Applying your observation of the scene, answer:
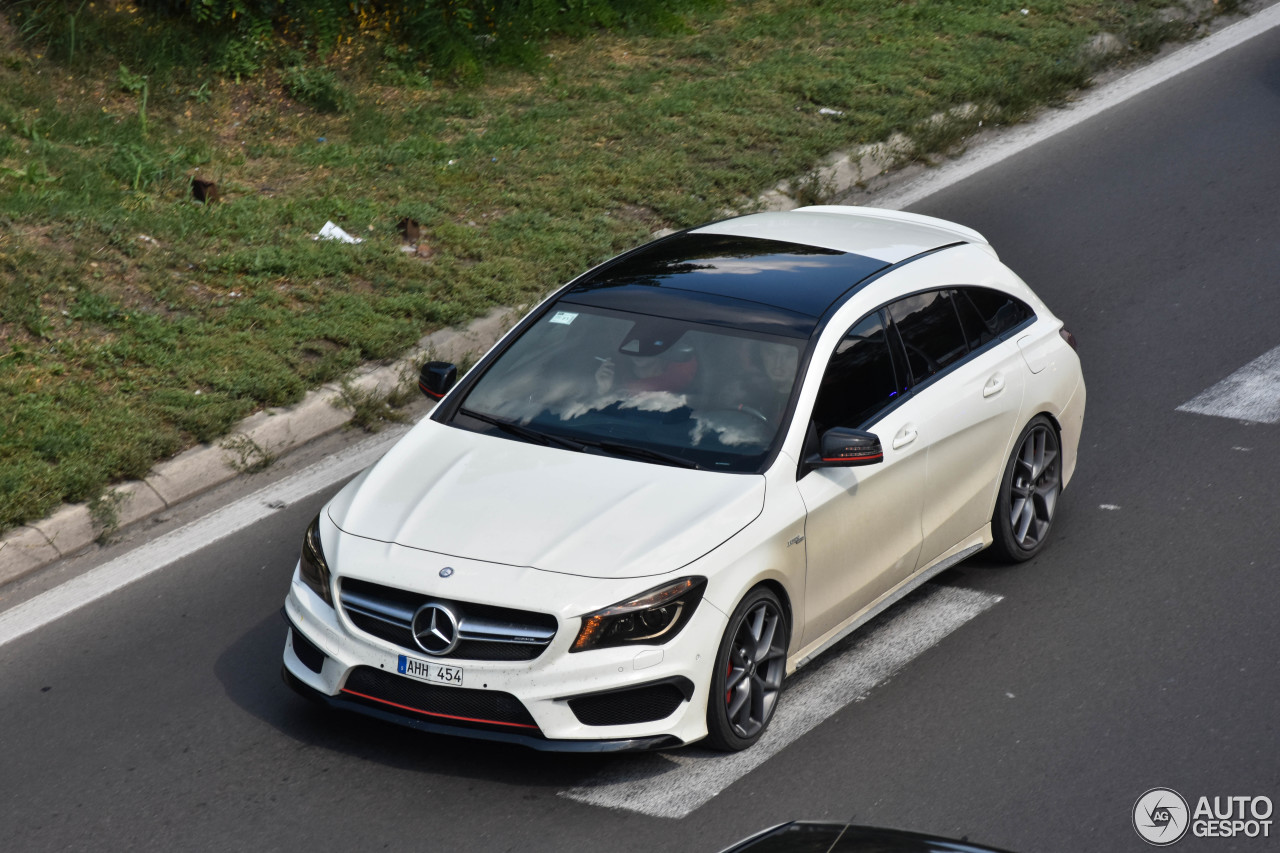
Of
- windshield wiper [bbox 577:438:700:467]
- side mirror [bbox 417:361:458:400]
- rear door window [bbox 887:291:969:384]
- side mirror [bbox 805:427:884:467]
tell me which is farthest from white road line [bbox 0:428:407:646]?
rear door window [bbox 887:291:969:384]

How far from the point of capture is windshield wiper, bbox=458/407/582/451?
5.96m

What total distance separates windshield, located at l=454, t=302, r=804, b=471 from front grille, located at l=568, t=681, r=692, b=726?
3.12 ft

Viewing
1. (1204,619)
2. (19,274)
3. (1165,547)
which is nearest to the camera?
(1204,619)

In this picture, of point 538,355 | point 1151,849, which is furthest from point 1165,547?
point 538,355

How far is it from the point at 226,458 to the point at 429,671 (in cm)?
354

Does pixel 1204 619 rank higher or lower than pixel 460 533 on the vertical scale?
lower

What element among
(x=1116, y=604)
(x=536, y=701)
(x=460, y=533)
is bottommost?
(x=1116, y=604)

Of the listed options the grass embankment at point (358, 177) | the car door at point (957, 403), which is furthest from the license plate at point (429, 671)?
the grass embankment at point (358, 177)

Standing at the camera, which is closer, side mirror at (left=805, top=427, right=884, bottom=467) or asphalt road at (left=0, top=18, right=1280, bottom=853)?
asphalt road at (left=0, top=18, right=1280, bottom=853)

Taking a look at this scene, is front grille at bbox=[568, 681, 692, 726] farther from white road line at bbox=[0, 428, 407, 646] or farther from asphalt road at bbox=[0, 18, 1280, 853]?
white road line at bbox=[0, 428, 407, 646]

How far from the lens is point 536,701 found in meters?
5.11

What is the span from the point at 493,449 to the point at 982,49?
1063 centimetres

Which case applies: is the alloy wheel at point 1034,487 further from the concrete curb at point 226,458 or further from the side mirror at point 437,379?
the concrete curb at point 226,458

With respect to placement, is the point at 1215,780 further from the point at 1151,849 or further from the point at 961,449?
the point at 961,449
